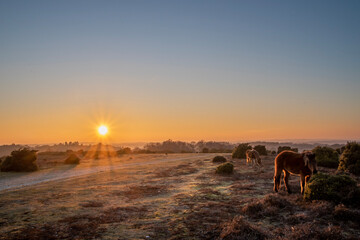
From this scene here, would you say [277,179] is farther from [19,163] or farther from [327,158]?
[19,163]

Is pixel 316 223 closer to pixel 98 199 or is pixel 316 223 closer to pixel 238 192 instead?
pixel 238 192

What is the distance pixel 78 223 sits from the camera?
7.50m

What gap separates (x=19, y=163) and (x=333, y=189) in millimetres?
32410

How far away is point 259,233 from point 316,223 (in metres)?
2.17

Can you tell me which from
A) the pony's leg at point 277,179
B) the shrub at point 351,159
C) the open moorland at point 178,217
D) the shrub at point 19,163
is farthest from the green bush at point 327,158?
the shrub at point 19,163

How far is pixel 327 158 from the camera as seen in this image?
21.5 meters

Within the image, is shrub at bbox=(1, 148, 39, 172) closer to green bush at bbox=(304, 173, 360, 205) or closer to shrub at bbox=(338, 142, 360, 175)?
green bush at bbox=(304, 173, 360, 205)

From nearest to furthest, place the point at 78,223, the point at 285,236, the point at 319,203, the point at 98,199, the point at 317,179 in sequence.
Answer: the point at 285,236 < the point at 78,223 < the point at 319,203 < the point at 317,179 < the point at 98,199

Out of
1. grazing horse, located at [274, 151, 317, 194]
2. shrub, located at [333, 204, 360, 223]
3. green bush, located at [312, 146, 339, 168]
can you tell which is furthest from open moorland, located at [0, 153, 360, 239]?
green bush, located at [312, 146, 339, 168]

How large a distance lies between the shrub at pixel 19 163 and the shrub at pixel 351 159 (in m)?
33.4

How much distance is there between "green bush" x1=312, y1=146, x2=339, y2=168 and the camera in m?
20.9

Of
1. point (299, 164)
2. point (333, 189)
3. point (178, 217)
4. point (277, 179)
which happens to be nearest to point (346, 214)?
point (333, 189)

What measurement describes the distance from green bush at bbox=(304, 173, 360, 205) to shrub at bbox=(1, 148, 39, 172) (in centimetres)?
3049

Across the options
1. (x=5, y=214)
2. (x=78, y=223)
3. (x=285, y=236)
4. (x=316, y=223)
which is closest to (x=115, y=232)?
(x=78, y=223)
